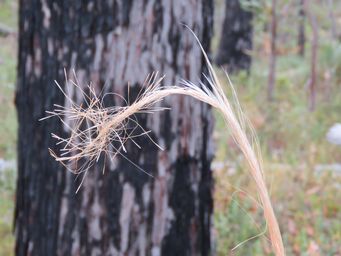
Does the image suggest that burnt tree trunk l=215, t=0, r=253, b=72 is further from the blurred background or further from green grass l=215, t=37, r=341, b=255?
green grass l=215, t=37, r=341, b=255

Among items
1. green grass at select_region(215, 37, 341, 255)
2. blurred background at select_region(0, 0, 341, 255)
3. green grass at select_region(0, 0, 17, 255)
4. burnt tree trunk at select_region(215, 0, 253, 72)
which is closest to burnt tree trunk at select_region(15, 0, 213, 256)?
blurred background at select_region(0, 0, 341, 255)

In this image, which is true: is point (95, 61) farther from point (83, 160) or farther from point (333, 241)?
point (333, 241)

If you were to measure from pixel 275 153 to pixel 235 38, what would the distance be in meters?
6.01

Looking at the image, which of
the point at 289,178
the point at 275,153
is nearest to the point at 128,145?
the point at 289,178

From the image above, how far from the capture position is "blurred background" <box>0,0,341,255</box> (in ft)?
13.4

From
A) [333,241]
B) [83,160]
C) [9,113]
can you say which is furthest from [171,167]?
[9,113]

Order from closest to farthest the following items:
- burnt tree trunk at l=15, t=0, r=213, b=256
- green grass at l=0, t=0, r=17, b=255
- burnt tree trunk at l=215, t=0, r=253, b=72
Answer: burnt tree trunk at l=15, t=0, r=213, b=256
green grass at l=0, t=0, r=17, b=255
burnt tree trunk at l=215, t=0, r=253, b=72

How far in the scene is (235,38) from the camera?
11.7 metres

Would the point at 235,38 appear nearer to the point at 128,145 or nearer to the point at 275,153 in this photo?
the point at 275,153

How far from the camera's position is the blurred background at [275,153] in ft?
13.4

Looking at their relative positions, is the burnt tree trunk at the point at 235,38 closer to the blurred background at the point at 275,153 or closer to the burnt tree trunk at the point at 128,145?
the blurred background at the point at 275,153

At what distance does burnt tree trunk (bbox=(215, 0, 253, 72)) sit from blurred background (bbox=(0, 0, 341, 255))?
2cm

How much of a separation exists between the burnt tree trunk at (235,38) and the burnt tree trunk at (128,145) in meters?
8.85

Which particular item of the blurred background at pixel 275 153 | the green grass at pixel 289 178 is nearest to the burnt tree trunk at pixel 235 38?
the blurred background at pixel 275 153
